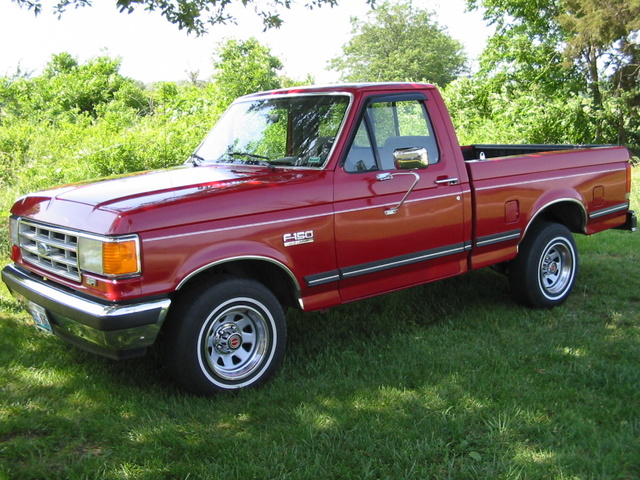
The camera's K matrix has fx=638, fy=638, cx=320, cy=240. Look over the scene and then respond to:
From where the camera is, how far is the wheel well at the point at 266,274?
4230 mm

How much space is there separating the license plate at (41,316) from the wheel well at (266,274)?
1029mm

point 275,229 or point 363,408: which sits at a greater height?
point 275,229

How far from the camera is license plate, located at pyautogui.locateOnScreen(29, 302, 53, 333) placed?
13.4 feet

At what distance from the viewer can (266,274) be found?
4.48m

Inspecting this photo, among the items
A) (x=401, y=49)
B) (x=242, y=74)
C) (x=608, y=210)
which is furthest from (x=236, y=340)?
(x=401, y=49)

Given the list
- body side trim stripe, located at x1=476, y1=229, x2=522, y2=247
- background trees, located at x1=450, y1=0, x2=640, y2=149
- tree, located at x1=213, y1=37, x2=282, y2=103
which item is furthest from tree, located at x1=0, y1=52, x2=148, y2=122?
body side trim stripe, located at x1=476, y1=229, x2=522, y2=247

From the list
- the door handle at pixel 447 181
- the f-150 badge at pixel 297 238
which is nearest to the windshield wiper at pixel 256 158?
the f-150 badge at pixel 297 238

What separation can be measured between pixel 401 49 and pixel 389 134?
73.7 m

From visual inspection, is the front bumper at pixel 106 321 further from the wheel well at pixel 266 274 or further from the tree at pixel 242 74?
the tree at pixel 242 74

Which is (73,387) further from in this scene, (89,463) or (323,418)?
(323,418)

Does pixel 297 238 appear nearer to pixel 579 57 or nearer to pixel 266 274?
pixel 266 274

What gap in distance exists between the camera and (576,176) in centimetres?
592

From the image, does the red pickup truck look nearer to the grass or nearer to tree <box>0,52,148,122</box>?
the grass

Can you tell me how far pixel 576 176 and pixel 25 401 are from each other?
4.91 m
